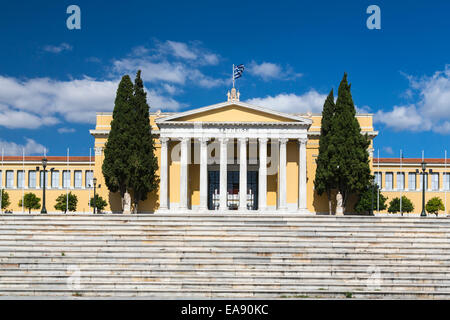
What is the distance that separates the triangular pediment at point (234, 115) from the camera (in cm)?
4488

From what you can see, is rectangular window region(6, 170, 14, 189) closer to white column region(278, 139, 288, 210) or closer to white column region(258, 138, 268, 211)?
white column region(258, 138, 268, 211)

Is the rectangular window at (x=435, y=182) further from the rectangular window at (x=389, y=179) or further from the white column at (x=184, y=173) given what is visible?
the white column at (x=184, y=173)

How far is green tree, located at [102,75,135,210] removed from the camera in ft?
142

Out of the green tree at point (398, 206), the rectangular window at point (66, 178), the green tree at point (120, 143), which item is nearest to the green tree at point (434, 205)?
the green tree at point (398, 206)

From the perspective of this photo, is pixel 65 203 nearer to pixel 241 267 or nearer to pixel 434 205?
pixel 241 267

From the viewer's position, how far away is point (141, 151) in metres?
43.7

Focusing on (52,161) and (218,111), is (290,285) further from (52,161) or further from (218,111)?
(52,161)

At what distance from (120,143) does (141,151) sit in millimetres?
1898

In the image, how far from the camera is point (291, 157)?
4822 cm

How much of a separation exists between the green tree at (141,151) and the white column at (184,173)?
243 centimetres

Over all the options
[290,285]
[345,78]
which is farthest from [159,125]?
[290,285]

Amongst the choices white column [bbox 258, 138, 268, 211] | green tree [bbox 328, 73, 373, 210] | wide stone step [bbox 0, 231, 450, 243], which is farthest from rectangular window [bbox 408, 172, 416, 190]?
wide stone step [bbox 0, 231, 450, 243]
